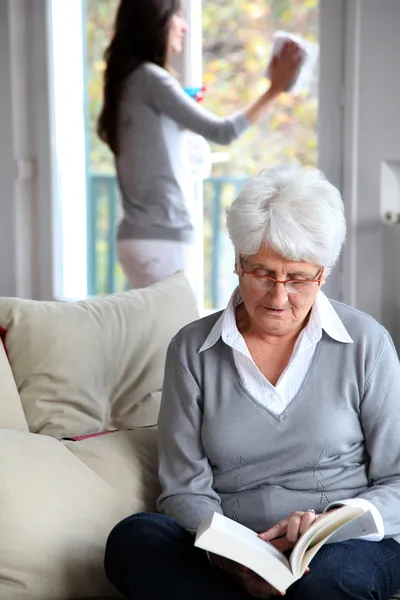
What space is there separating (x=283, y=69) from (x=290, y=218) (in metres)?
1.72

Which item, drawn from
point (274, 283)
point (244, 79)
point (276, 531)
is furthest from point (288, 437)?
point (244, 79)

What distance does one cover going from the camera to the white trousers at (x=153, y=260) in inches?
129

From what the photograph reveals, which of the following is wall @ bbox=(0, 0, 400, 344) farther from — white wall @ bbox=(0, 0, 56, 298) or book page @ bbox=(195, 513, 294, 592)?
book page @ bbox=(195, 513, 294, 592)

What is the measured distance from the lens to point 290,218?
172 cm

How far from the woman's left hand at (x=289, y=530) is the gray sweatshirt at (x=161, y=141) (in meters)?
1.80

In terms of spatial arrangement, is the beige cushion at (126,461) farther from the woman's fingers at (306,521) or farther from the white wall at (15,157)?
the white wall at (15,157)

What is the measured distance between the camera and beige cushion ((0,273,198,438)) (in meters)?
2.02

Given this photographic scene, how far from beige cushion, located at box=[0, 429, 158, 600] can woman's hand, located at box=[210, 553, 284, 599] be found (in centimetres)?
29

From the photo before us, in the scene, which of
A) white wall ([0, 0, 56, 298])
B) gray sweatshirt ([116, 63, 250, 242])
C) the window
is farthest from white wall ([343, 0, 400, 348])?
white wall ([0, 0, 56, 298])

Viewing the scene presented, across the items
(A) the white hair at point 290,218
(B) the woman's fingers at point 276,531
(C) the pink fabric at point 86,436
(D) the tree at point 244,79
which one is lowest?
(B) the woman's fingers at point 276,531

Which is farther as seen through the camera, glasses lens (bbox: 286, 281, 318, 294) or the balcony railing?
the balcony railing

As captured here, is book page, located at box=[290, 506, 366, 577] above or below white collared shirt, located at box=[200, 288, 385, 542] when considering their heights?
below

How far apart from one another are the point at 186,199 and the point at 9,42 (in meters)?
1.04

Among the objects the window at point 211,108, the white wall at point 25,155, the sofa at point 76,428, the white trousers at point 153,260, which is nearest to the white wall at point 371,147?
the window at point 211,108
